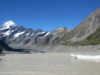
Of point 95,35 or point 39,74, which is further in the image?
point 95,35

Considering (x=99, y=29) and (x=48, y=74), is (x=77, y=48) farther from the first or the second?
(x=48, y=74)

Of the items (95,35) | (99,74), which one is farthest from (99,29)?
(99,74)

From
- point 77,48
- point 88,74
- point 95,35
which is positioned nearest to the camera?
point 88,74

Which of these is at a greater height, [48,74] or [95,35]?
[95,35]

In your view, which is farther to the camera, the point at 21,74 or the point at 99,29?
the point at 99,29

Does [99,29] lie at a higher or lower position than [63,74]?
higher

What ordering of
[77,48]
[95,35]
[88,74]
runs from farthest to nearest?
[95,35] < [77,48] < [88,74]

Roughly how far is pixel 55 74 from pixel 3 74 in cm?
553

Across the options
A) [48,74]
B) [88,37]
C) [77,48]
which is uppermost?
[88,37]

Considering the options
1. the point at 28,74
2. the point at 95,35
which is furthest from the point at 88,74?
the point at 95,35

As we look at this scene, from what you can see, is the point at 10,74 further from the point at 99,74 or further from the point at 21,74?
the point at 99,74

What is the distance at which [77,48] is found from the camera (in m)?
146

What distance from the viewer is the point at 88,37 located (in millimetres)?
199750

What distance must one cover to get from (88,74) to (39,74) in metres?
5.15
